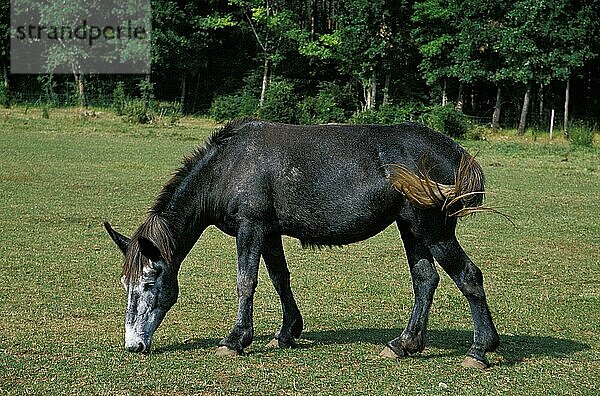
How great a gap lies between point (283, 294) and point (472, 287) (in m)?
1.86

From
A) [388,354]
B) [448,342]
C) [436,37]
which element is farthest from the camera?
[436,37]

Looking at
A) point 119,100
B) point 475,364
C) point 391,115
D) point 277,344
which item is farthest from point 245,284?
point 119,100

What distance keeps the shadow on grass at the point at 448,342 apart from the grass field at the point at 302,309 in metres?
0.02

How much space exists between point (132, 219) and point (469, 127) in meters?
26.5

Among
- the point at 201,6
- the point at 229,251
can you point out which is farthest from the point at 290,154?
the point at 201,6

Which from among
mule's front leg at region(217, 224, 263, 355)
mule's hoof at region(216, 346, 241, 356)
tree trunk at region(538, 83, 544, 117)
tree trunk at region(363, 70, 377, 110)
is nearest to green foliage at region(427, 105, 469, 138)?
tree trunk at region(538, 83, 544, 117)

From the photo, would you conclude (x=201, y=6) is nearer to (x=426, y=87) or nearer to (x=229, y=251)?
(x=426, y=87)

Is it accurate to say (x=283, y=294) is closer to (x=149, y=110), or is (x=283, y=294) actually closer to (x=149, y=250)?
(x=149, y=250)

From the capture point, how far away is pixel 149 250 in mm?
7941

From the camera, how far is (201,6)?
57.2 metres

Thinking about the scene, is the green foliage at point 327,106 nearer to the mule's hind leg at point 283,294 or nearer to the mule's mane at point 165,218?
the mule's hind leg at point 283,294

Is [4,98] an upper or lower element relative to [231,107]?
upper

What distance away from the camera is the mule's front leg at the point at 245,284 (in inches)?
323

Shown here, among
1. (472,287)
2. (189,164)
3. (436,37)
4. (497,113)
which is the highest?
(436,37)
